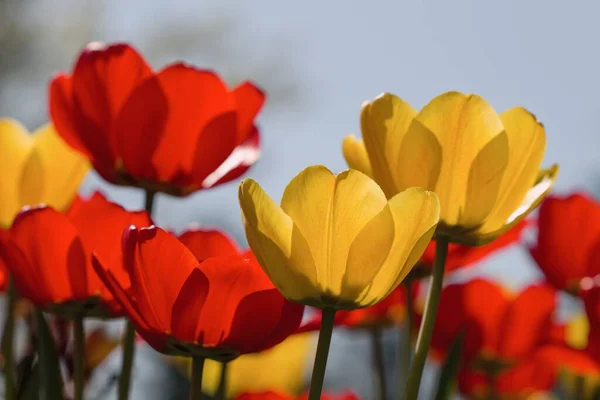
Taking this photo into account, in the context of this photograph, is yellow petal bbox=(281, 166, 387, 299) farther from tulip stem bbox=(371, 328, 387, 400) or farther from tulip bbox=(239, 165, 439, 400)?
tulip stem bbox=(371, 328, 387, 400)

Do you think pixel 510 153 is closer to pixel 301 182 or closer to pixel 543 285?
pixel 301 182

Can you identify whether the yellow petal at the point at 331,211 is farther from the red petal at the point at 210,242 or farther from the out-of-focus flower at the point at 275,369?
the out-of-focus flower at the point at 275,369

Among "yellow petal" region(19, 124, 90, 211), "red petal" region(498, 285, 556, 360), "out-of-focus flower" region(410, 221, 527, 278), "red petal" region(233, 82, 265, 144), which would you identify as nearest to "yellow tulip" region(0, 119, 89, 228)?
"yellow petal" region(19, 124, 90, 211)

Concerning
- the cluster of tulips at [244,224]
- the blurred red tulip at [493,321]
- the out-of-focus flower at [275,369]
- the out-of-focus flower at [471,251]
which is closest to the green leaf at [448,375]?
the cluster of tulips at [244,224]

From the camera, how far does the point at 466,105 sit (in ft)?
1.29

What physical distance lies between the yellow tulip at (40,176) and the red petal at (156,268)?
0.78ft

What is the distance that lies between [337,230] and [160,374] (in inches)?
215

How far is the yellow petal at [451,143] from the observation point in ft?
1.29

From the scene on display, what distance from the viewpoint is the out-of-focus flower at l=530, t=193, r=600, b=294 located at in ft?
2.05

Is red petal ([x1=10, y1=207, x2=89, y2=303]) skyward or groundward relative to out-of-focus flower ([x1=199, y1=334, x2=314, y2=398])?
skyward

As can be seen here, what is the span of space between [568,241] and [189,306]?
33 cm

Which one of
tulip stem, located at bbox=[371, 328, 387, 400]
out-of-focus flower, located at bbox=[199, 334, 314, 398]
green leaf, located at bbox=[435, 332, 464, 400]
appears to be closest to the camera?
green leaf, located at bbox=[435, 332, 464, 400]

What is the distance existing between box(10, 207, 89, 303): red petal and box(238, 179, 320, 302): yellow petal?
127mm

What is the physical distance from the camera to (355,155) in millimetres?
413
